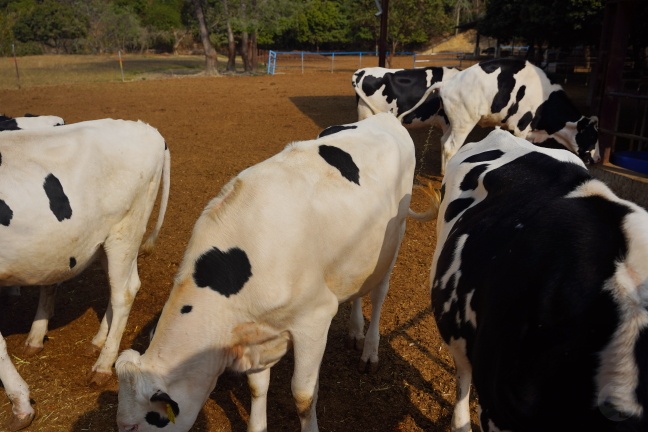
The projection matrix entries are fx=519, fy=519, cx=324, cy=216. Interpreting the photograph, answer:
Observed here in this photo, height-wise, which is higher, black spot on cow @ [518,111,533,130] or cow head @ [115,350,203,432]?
black spot on cow @ [518,111,533,130]

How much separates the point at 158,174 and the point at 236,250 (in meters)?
2.12

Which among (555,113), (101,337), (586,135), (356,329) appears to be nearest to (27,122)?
(101,337)

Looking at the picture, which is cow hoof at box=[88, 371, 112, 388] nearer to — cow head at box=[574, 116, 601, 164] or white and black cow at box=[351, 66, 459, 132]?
cow head at box=[574, 116, 601, 164]

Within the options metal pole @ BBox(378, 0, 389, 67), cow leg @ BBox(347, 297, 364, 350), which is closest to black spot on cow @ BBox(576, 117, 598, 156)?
cow leg @ BBox(347, 297, 364, 350)

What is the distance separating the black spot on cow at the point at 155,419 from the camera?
2625 mm

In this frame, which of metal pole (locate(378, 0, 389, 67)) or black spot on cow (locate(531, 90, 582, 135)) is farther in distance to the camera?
metal pole (locate(378, 0, 389, 67))

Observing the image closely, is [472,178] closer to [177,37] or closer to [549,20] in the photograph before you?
[549,20]

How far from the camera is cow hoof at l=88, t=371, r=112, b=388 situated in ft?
13.2

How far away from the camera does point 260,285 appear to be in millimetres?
2758

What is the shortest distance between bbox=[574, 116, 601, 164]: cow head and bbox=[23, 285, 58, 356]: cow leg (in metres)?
7.71

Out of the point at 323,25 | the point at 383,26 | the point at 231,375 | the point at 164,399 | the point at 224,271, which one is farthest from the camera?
the point at 323,25

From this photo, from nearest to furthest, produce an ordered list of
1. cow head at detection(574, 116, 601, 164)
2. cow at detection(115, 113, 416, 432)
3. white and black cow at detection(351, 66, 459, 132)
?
cow at detection(115, 113, 416, 432) < cow head at detection(574, 116, 601, 164) < white and black cow at detection(351, 66, 459, 132)

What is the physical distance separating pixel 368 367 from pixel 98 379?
6.94 ft

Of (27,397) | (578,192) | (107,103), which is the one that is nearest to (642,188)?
(578,192)
